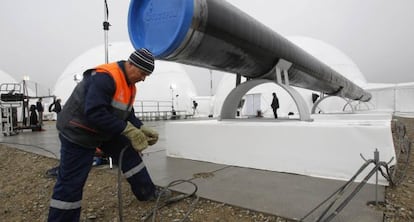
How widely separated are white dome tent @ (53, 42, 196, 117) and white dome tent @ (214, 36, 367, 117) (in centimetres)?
455

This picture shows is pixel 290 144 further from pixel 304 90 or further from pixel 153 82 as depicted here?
pixel 153 82

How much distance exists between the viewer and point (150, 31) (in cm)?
248

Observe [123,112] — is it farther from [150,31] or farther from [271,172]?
[271,172]

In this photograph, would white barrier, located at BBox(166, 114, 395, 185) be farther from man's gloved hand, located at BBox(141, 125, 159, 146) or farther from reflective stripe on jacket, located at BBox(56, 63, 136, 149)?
reflective stripe on jacket, located at BBox(56, 63, 136, 149)

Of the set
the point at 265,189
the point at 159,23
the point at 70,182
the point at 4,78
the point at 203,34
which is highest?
the point at 4,78

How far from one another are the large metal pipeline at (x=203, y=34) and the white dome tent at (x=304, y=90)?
542 inches

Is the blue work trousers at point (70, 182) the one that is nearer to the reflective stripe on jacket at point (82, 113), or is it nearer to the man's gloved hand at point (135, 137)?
the reflective stripe on jacket at point (82, 113)

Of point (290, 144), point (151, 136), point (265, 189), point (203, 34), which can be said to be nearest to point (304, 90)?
point (290, 144)

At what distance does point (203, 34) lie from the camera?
→ 2354 mm

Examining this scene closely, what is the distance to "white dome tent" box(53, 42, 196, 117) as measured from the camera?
77.9 ft

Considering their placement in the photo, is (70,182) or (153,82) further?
(153,82)

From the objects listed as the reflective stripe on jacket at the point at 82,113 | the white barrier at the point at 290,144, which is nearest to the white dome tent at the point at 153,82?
the white barrier at the point at 290,144

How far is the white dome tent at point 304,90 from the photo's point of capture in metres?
17.0

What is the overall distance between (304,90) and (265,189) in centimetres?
1609
